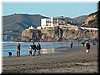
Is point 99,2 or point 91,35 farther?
point 91,35

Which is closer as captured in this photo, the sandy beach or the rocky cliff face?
the sandy beach

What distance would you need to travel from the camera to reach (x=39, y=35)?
153m

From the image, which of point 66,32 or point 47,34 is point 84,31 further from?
point 47,34

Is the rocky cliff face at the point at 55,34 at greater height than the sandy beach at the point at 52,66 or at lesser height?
greater

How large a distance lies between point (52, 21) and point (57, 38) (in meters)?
14.6

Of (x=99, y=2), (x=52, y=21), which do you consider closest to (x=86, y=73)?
(x=99, y=2)

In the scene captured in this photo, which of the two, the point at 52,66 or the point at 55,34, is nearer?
the point at 52,66

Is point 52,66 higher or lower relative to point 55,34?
lower

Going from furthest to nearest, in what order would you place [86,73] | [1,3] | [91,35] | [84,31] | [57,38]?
1. [57,38]
2. [84,31]
3. [91,35]
4. [86,73]
5. [1,3]

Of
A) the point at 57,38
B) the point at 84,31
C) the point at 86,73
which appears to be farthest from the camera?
the point at 57,38

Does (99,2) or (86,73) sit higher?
(99,2)

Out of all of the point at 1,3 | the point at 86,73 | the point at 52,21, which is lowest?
the point at 86,73

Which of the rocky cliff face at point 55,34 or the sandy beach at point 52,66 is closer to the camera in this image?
the sandy beach at point 52,66

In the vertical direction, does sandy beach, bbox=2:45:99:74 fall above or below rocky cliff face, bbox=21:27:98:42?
below
